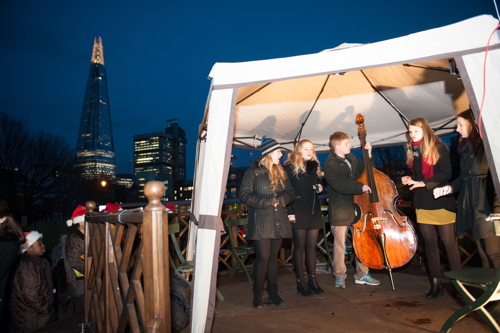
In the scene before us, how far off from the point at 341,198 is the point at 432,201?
3.17ft

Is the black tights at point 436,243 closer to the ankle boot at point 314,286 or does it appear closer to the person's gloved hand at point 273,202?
the ankle boot at point 314,286

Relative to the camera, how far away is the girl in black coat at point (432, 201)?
10.3ft

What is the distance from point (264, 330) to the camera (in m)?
2.74

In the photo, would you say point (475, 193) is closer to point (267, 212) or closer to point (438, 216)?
point (438, 216)

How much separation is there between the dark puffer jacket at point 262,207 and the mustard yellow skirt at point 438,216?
135cm

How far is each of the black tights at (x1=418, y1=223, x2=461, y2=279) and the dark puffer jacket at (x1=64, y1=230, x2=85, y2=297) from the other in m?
3.84

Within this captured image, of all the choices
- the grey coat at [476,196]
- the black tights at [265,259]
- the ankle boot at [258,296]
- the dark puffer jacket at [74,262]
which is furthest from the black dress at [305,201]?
Answer: the dark puffer jacket at [74,262]

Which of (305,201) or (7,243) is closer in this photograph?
(7,243)

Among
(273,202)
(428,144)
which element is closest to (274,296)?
(273,202)

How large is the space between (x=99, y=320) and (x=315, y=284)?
7.49 ft

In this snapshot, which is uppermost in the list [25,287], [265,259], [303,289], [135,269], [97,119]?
[97,119]

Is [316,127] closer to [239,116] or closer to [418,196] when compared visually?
[239,116]

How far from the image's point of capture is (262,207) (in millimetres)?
3266

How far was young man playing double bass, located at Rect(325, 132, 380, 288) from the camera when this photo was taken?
12.3 feet
